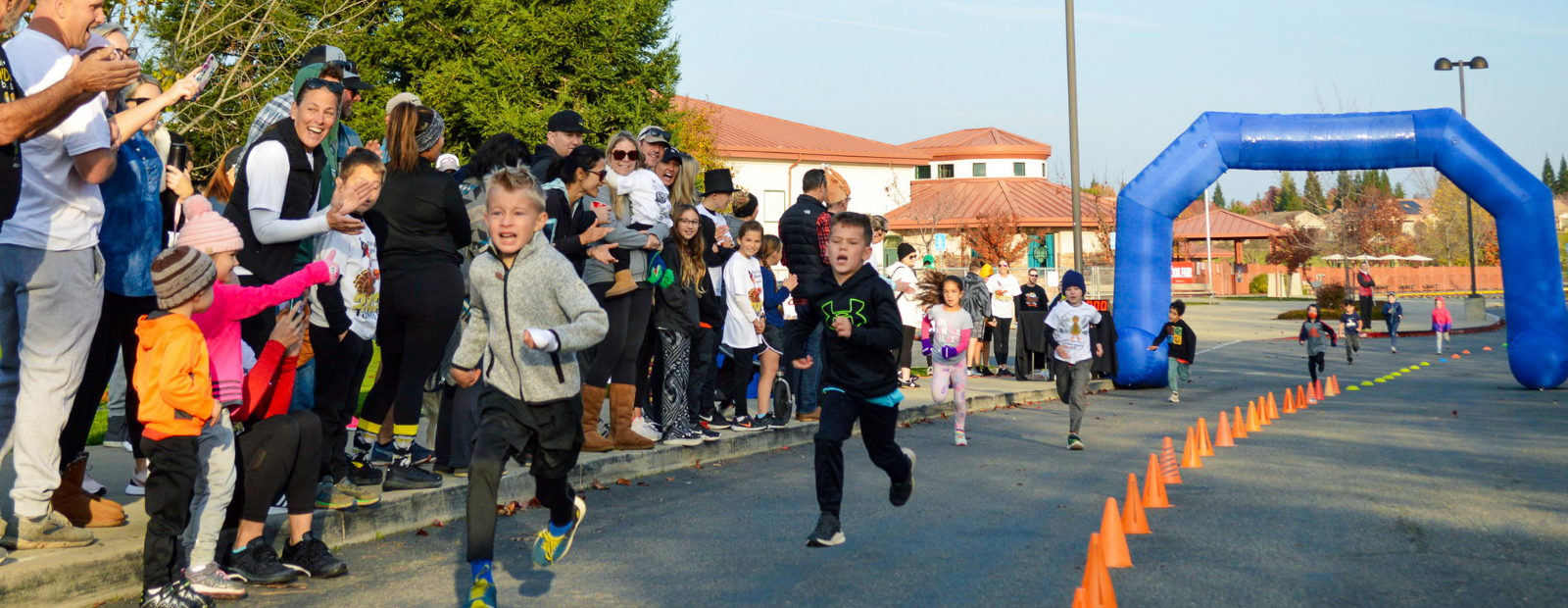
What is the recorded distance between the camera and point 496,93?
26.8 m

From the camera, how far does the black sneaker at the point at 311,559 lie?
16.1ft

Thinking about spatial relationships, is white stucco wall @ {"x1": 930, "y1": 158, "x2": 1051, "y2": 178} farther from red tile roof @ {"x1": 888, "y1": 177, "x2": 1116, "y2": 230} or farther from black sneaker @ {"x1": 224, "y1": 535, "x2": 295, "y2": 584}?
black sneaker @ {"x1": 224, "y1": 535, "x2": 295, "y2": 584}

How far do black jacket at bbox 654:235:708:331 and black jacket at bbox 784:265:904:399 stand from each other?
2376 mm

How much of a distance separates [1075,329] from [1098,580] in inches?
247

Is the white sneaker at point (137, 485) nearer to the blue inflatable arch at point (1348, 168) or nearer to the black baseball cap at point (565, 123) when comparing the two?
the black baseball cap at point (565, 123)

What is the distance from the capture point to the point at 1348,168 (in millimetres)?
17391

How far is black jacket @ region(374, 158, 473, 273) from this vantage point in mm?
5980

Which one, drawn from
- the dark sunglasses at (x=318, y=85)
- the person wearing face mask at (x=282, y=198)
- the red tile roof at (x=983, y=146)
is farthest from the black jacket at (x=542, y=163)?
the red tile roof at (x=983, y=146)

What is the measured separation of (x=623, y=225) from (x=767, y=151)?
41.9 m

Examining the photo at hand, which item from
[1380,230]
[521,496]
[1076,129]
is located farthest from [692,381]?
[1380,230]

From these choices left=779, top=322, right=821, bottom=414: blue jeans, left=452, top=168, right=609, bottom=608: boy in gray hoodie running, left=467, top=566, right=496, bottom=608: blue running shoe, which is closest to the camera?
left=467, top=566, right=496, bottom=608: blue running shoe

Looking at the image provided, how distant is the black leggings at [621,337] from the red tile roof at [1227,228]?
209 feet

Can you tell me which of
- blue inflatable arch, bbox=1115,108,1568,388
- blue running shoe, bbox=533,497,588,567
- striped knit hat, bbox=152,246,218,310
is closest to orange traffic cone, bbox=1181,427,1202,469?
blue running shoe, bbox=533,497,588,567

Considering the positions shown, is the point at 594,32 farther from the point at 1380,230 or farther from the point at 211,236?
the point at 1380,230
